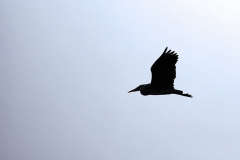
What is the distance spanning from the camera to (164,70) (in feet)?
53.9

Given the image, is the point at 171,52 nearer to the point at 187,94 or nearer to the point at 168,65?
the point at 168,65

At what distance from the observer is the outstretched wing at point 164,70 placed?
1633 centimetres

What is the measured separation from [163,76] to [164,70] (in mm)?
211

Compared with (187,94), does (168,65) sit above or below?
above

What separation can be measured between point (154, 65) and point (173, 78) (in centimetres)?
79

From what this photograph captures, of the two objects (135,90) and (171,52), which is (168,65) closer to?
(171,52)

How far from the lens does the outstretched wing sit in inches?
643

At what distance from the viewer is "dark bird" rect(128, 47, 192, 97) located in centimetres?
1634

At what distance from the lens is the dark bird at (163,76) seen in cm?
1634

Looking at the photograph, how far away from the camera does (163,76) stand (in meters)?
16.5

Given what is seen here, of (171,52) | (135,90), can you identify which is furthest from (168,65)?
(135,90)

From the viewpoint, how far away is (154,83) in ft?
54.5

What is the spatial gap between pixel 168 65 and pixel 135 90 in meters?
1.58

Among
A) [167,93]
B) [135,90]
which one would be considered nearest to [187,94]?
[167,93]
